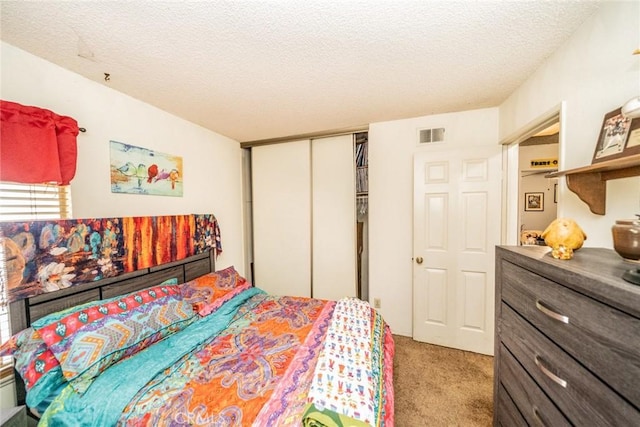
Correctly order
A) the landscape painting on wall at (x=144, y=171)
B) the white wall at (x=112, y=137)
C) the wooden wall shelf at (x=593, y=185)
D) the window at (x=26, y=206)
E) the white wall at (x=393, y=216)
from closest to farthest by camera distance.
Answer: the wooden wall shelf at (x=593, y=185) < the window at (x=26, y=206) < the white wall at (x=112, y=137) < the landscape painting on wall at (x=144, y=171) < the white wall at (x=393, y=216)

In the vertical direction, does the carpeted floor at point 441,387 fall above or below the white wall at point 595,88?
below

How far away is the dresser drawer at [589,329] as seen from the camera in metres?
0.61

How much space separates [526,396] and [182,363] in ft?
5.91

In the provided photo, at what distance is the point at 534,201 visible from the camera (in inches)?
148

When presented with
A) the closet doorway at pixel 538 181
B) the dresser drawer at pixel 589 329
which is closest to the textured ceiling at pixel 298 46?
the dresser drawer at pixel 589 329

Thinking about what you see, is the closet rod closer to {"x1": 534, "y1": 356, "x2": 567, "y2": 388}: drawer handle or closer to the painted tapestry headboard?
the painted tapestry headboard

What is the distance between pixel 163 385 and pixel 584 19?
117 inches

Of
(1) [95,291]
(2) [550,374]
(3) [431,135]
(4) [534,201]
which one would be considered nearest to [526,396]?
(2) [550,374]

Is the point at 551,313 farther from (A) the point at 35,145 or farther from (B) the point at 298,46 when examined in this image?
(A) the point at 35,145

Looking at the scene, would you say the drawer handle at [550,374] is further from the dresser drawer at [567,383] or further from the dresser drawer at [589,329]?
the dresser drawer at [589,329]

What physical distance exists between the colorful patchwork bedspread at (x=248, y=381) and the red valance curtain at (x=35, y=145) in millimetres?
1219

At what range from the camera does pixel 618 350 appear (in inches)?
25.2

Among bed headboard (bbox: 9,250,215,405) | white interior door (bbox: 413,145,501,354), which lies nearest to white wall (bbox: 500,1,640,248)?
white interior door (bbox: 413,145,501,354)

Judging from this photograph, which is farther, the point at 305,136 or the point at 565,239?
the point at 305,136
